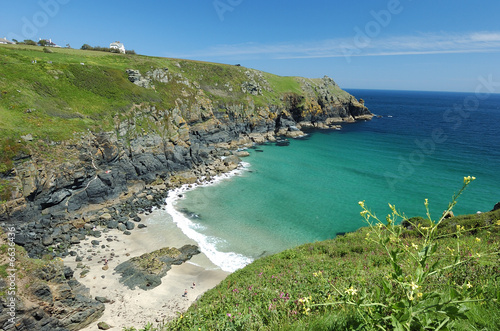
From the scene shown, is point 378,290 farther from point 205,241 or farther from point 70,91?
point 70,91

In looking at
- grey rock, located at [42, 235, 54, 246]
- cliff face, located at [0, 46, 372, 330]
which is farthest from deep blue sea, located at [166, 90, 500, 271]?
grey rock, located at [42, 235, 54, 246]

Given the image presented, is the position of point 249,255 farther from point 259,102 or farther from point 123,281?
point 259,102

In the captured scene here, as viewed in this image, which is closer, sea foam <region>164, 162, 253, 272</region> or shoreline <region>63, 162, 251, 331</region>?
shoreline <region>63, 162, 251, 331</region>

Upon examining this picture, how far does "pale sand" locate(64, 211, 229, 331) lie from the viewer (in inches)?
732

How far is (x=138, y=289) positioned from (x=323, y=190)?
3172 centimetres

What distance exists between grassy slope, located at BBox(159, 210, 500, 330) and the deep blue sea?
1222 cm

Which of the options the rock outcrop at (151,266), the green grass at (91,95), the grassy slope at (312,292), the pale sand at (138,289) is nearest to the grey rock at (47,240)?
the pale sand at (138,289)

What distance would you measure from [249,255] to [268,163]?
31589mm

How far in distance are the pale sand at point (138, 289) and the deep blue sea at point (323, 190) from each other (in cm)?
229

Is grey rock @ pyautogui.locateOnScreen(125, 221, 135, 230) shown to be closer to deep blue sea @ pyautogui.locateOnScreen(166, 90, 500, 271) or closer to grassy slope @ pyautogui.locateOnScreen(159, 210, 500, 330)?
deep blue sea @ pyautogui.locateOnScreen(166, 90, 500, 271)

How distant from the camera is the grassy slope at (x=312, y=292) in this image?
14.5 feet

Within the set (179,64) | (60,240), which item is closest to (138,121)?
(60,240)

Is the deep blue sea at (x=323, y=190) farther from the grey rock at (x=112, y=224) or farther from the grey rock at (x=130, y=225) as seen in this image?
the grey rock at (x=112, y=224)

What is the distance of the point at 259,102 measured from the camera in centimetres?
8138
